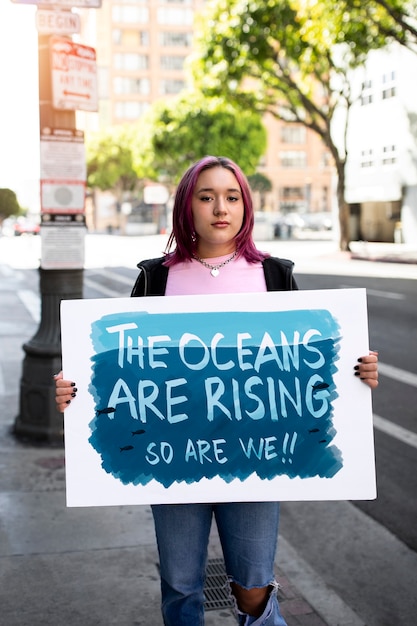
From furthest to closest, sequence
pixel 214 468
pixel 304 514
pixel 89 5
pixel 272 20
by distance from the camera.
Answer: pixel 272 20
pixel 89 5
pixel 304 514
pixel 214 468

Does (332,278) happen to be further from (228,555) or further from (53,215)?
(228,555)

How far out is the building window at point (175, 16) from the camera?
94.2 meters

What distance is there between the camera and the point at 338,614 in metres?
3.61

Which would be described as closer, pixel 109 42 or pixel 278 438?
pixel 278 438

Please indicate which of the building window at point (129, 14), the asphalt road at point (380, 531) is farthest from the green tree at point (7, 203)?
the building window at point (129, 14)

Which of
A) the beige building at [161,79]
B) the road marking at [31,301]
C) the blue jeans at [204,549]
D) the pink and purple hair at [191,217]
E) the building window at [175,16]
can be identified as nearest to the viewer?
the blue jeans at [204,549]

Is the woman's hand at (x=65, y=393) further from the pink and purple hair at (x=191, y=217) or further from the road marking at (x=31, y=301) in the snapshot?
the road marking at (x=31, y=301)

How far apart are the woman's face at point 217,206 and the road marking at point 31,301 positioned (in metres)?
12.8

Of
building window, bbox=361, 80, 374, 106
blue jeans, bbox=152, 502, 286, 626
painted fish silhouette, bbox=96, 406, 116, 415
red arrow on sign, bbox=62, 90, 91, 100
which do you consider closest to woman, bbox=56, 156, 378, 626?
blue jeans, bbox=152, 502, 286, 626

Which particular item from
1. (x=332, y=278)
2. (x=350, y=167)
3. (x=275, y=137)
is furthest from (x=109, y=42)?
(x=332, y=278)

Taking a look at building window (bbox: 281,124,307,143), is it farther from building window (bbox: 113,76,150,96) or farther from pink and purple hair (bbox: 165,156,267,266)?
pink and purple hair (bbox: 165,156,267,266)

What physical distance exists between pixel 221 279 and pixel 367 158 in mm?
39780

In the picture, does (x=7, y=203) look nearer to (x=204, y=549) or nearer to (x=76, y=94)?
(x=204, y=549)

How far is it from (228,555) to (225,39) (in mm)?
26194
